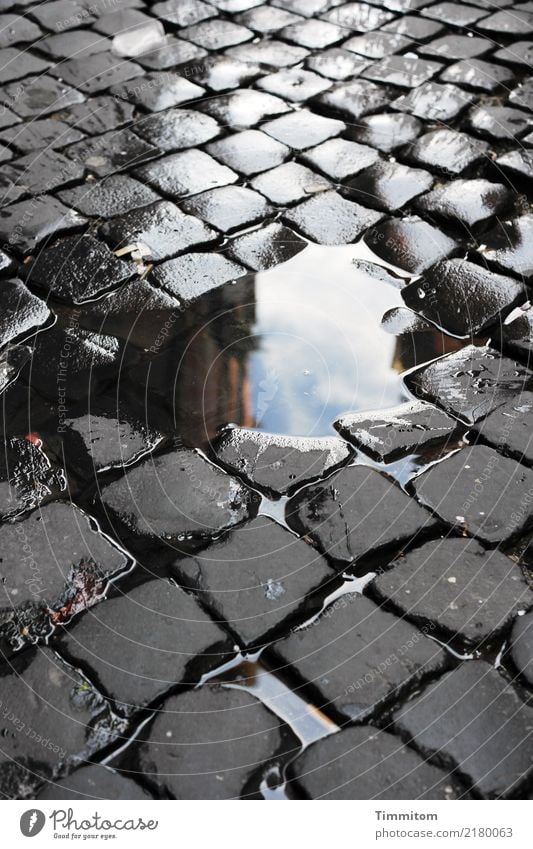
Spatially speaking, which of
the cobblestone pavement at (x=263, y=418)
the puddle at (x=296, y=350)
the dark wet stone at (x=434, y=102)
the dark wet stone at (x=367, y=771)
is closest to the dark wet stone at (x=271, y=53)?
the cobblestone pavement at (x=263, y=418)

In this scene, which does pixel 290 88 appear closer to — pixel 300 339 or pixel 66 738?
pixel 300 339

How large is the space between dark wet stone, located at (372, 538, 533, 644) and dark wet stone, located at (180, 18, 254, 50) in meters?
2.89

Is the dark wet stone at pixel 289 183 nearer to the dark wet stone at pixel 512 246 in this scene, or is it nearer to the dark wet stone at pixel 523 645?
the dark wet stone at pixel 512 246

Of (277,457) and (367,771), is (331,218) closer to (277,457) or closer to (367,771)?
(277,457)

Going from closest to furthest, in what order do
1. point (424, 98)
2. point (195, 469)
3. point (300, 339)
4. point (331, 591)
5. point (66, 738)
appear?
point (66, 738) → point (331, 591) → point (195, 469) → point (300, 339) → point (424, 98)

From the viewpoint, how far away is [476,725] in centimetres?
151

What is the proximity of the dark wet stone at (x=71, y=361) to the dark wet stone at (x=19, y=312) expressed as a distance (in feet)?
0.20

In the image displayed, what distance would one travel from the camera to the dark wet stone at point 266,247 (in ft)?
8.82

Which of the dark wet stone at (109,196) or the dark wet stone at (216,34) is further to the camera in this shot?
the dark wet stone at (216,34)

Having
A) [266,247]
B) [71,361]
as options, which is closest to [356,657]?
[71,361]

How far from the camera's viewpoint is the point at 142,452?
81.7 inches

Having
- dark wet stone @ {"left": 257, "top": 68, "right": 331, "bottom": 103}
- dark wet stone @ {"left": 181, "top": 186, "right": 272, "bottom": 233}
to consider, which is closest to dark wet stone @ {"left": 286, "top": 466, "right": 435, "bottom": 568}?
dark wet stone @ {"left": 181, "top": 186, "right": 272, "bottom": 233}

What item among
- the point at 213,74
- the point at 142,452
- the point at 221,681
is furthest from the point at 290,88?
the point at 221,681

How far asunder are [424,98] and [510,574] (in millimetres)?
2378
